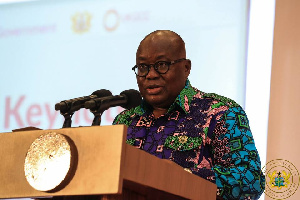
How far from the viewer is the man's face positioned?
9.70 feet

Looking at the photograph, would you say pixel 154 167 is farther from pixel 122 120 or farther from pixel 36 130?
pixel 122 120

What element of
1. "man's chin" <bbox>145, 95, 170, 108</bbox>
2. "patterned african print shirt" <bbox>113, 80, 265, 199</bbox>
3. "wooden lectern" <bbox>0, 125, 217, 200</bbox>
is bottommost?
"wooden lectern" <bbox>0, 125, 217, 200</bbox>

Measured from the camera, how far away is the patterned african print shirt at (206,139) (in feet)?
8.41

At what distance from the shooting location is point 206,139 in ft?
9.23

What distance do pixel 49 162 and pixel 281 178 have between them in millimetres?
2044

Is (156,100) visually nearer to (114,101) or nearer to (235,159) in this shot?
(235,159)

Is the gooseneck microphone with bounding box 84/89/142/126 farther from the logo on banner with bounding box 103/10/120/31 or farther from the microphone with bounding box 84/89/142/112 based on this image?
the logo on banner with bounding box 103/10/120/31

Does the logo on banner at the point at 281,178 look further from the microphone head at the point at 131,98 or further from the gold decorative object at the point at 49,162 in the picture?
the gold decorative object at the point at 49,162

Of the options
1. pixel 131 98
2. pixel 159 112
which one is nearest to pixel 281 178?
pixel 159 112

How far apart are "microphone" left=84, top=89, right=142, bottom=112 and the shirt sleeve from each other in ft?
1.55

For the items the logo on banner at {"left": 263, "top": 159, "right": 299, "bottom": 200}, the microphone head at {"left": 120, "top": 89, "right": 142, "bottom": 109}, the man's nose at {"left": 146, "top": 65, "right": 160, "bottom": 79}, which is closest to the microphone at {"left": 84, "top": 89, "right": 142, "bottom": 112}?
the microphone head at {"left": 120, "top": 89, "right": 142, "bottom": 109}

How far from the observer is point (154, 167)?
1938 mm

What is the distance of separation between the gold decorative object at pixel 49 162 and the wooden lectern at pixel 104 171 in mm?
22

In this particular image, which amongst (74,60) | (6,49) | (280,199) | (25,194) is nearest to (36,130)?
(25,194)
